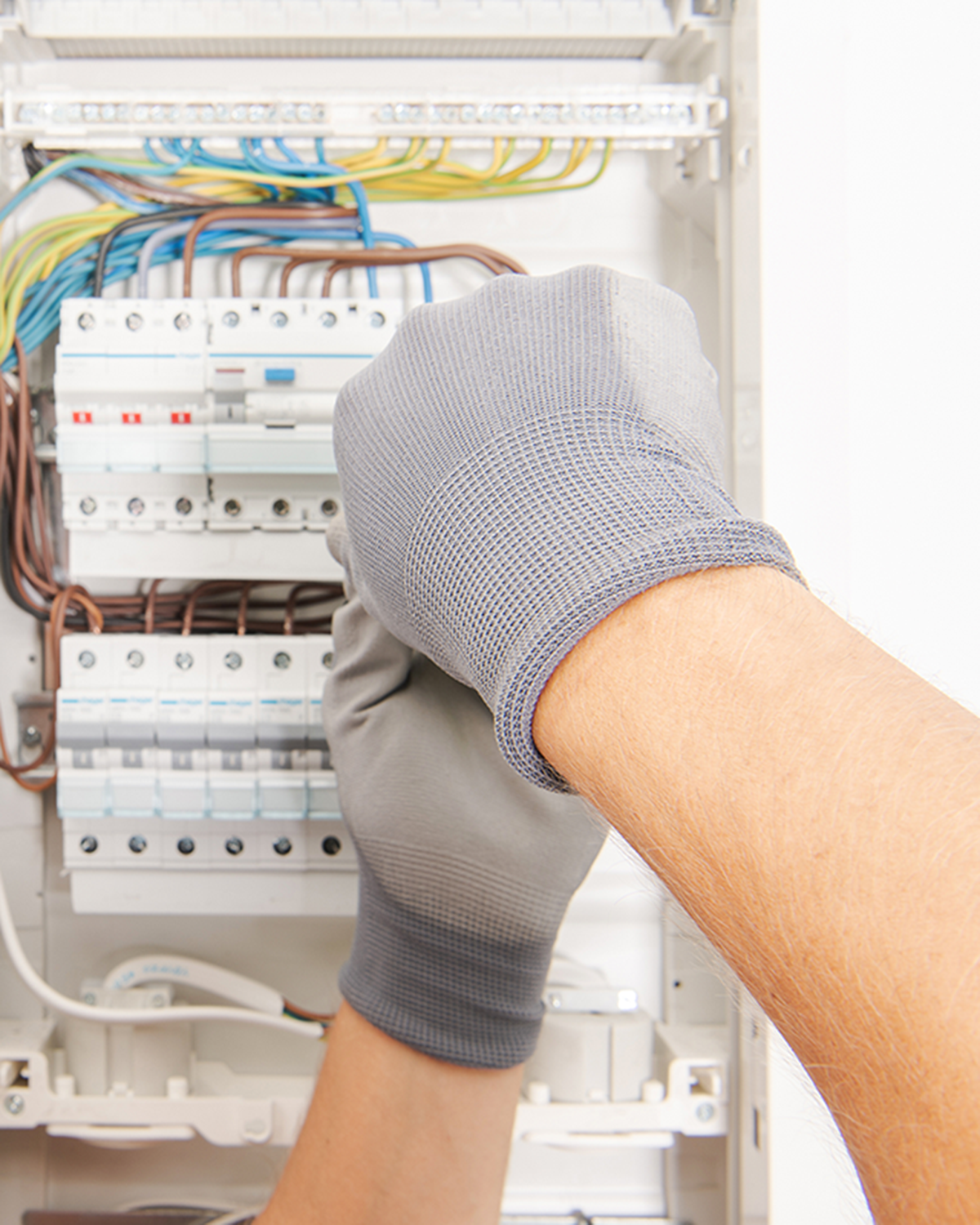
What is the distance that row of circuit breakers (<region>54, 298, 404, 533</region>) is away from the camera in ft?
3.17

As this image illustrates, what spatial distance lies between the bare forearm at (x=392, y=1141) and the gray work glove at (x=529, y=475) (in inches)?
16.3

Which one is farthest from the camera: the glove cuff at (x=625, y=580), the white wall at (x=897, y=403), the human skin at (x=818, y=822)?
the white wall at (x=897, y=403)

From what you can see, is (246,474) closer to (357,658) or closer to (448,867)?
(357,658)

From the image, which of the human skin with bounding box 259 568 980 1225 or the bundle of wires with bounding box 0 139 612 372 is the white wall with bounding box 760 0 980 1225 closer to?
the bundle of wires with bounding box 0 139 612 372

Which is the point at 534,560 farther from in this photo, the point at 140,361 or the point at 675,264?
the point at 675,264

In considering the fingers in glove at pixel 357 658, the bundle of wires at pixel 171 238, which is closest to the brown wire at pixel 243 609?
the bundle of wires at pixel 171 238

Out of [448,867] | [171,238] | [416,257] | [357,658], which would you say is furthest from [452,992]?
[171,238]

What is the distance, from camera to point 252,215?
3.37 ft

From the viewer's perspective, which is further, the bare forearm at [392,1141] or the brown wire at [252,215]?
the brown wire at [252,215]

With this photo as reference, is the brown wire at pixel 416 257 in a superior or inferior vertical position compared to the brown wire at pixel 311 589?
superior

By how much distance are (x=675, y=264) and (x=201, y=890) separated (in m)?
1.09

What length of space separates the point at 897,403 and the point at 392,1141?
3.40 feet

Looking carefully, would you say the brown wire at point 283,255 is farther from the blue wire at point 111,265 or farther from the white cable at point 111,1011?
the white cable at point 111,1011

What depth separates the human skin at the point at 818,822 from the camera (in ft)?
0.79
